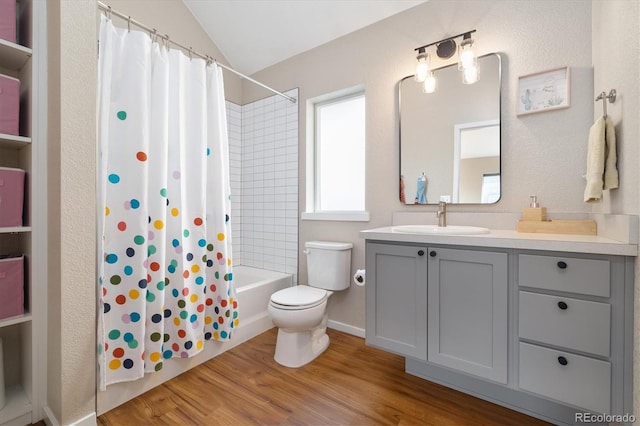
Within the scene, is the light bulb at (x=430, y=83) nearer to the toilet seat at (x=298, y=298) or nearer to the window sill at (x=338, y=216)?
the window sill at (x=338, y=216)

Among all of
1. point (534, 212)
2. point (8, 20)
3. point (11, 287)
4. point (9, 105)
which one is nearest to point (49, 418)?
point (11, 287)

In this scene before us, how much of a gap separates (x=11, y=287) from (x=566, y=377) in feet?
8.10

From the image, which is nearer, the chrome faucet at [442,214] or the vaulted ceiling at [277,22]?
the chrome faucet at [442,214]

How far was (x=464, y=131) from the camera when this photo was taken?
6.02ft

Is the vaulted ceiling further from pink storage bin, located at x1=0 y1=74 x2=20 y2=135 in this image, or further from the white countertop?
pink storage bin, located at x1=0 y1=74 x2=20 y2=135

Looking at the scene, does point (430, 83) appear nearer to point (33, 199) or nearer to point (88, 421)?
point (33, 199)

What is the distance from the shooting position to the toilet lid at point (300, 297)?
1.83m

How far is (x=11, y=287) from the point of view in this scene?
51.3 inches

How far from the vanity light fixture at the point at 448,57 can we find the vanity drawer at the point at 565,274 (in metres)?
1.18

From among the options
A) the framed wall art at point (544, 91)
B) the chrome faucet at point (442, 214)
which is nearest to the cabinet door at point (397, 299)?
the chrome faucet at point (442, 214)

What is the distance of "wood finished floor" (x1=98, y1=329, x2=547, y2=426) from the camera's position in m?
1.38

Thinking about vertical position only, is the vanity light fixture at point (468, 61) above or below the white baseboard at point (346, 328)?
above

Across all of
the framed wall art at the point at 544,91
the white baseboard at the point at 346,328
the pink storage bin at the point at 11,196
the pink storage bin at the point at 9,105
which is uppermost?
the framed wall art at the point at 544,91

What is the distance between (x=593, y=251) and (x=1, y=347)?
105 inches
